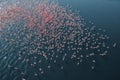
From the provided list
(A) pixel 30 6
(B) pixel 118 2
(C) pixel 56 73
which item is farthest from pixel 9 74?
(B) pixel 118 2

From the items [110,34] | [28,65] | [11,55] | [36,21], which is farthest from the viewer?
[36,21]

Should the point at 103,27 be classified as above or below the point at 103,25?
below

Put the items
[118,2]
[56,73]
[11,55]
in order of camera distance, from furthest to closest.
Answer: [118,2]
[11,55]
[56,73]

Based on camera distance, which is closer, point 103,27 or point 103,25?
point 103,27

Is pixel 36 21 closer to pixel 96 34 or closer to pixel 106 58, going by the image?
pixel 96 34

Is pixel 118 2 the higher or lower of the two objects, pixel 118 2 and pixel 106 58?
the higher

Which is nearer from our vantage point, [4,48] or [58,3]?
[4,48]
